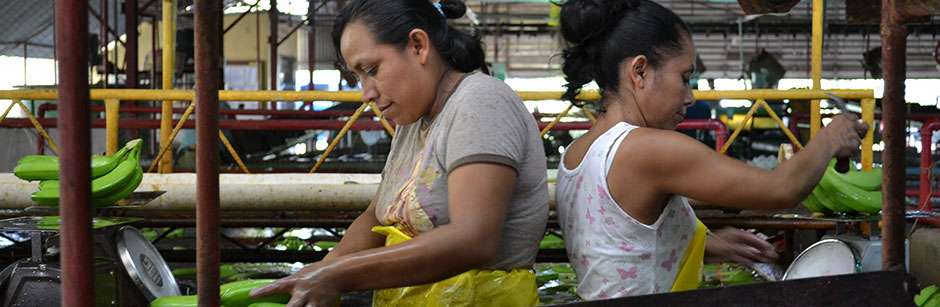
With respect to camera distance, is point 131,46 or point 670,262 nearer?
point 670,262

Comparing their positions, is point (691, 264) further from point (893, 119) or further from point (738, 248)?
point (893, 119)

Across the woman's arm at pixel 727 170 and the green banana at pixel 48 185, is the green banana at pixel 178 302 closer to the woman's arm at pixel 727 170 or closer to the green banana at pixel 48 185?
the woman's arm at pixel 727 170

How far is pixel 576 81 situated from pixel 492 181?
50 cm

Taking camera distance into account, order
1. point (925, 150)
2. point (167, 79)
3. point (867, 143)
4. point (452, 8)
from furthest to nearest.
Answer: point (925, 150), point (167, 79), point (867, 143), point (452, 8)

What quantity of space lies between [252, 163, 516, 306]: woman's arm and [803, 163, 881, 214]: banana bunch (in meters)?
1.66

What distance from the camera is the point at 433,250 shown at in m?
1.34

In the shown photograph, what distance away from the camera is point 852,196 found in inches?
105

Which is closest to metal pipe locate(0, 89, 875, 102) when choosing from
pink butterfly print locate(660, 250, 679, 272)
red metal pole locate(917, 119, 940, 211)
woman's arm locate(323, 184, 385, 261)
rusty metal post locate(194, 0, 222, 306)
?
red metal pole locate(917, 119, 940, 211)

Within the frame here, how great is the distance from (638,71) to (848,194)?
1.37m

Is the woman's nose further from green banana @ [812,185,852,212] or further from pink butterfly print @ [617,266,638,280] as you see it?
green banana @ [812,185,852,212]

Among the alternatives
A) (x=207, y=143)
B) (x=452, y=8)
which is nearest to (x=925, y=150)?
(x=452, y=8)

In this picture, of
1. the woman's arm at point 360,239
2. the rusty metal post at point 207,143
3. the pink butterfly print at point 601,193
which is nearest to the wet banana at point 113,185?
the woman's arm at point 360,239

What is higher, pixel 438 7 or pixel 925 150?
pixel 438 7

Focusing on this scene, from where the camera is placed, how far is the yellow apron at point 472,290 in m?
1.54
